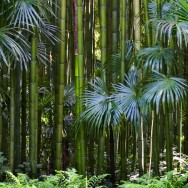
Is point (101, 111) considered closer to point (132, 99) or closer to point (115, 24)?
point (132, 99)

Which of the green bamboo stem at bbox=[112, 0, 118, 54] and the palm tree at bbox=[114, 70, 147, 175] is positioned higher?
the green bamboo stem at bbox=[112, 0, 118, 54]

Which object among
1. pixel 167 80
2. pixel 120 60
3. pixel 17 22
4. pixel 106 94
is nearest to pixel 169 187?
pixel 167 80

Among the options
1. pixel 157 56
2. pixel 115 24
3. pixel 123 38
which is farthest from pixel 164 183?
pixel 115 24

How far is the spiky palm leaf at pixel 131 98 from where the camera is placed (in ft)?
10.2

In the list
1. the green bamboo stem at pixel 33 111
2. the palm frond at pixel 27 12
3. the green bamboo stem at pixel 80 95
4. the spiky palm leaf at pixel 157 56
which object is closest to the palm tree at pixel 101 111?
the green bamboo stem at pixel 80 95

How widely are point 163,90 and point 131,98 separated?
1.03 ft

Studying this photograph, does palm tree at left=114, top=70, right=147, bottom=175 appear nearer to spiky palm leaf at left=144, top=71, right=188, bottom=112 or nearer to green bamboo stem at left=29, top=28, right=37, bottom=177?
spiky palm leaf at left=144, top=71, right=188, bottom=112

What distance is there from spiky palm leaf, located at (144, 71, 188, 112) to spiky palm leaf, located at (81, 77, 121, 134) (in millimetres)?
Answer: 298

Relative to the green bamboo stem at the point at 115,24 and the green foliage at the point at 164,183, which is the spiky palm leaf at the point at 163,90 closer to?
the green foliage at the point at 164,183

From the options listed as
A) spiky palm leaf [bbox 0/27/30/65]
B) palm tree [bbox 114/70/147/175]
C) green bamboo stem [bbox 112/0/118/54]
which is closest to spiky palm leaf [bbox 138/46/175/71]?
palm tree [bbox 114/70/147/175]

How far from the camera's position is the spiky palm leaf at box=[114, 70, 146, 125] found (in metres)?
3.10

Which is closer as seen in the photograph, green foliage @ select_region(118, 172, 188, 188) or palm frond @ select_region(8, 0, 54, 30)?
green foliage @ select_region(118, 172, 188, 188)

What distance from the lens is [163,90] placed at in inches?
117

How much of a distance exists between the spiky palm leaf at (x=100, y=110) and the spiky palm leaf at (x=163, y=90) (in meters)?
0.30
